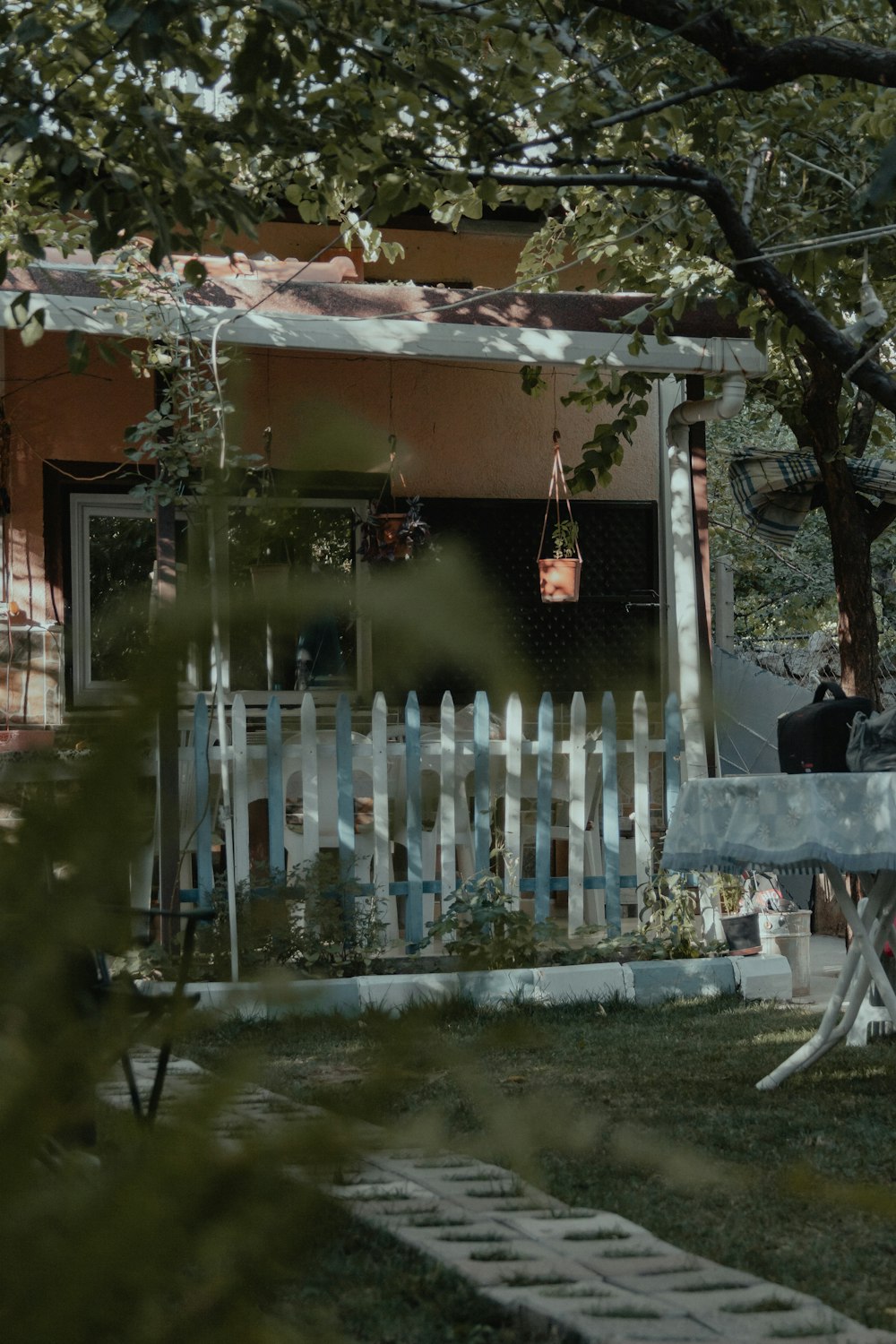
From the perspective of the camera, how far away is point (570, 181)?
4574mm

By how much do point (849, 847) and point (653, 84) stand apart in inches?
109

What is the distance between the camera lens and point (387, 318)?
708cm

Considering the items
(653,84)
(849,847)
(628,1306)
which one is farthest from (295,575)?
(653,84)

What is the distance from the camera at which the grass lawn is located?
1.41ft

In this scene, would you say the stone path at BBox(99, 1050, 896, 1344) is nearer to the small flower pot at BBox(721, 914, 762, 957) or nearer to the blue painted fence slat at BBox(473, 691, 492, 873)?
the blue painted fence slat at BBox(473, 691, 492, 873)

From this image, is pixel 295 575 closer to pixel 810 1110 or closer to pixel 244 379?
pixel 244 379

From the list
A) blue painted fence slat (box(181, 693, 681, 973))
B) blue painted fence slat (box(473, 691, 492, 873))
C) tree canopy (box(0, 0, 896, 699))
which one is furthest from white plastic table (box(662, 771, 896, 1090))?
blue painted fence slat (box(473, 691, 492, 873))

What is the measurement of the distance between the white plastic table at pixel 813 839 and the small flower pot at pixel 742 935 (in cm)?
222

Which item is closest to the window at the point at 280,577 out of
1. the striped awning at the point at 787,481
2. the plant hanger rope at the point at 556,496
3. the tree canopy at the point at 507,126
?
the tree canopy at the point at 507,126

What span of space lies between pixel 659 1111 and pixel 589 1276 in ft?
5.08

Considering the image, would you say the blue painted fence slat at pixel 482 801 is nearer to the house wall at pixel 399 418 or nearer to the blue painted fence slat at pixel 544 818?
the blue painted fence slat at pixel 544 818

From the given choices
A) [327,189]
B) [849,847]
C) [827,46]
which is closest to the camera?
[827,46]

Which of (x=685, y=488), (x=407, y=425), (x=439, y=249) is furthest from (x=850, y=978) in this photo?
(x=439, y=249)

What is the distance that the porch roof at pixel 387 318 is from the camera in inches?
260
